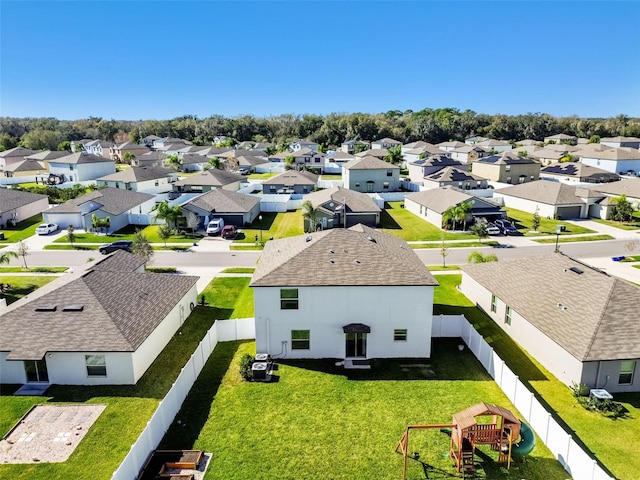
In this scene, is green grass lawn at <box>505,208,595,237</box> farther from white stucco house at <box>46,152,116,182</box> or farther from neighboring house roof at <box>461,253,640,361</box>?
white stucco house at <box>46,152,116,182</box>

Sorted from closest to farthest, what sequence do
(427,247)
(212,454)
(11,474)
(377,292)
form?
(11,474)
(212,454)
(377,292)
(427,247)

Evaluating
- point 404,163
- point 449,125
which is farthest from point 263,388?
point 449,125

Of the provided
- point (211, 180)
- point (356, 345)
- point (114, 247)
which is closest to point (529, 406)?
point (356, 345)

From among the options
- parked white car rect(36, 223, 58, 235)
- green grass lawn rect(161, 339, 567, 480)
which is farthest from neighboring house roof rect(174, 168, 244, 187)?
green grass lawn rect(161, 339, 567, 480)

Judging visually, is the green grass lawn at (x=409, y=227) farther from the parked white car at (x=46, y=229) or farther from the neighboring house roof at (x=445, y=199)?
the parked white car at (x=46, y=229)

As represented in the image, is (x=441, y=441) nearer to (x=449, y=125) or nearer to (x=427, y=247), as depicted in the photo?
(x=427, y=247)

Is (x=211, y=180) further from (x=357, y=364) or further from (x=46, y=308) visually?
(x=357, y=364)
